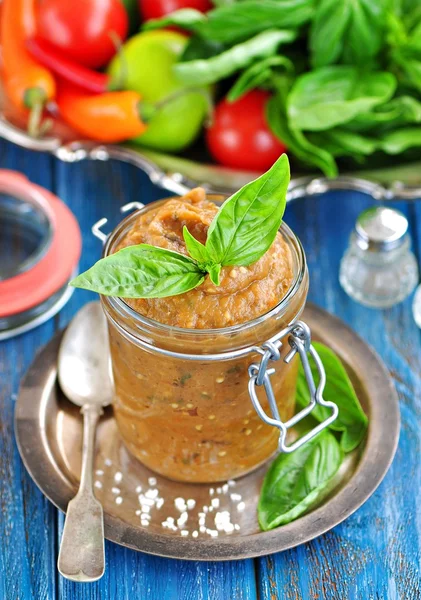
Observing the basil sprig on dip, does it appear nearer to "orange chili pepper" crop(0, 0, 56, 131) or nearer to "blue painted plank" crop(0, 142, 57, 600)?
"blue painted plank" crop(0, 142, 57, 600)

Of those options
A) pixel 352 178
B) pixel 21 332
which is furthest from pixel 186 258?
pixel 352 178

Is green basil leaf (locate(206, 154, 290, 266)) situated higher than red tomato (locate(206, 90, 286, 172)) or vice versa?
green basil leaf (locate(206, 154, 290, 266))

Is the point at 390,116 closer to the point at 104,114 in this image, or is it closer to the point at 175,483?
the point at 104,114

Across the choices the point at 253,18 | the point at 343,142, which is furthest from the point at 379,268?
the point at 253,18

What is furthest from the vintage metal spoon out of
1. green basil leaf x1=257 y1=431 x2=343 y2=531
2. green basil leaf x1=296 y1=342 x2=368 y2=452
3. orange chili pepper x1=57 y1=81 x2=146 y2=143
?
orange chili pepper x1=57 y1=81 x2=146 y2=143

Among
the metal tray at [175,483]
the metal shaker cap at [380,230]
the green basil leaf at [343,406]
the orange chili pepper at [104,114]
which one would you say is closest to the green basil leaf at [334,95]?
the metal shaker cap at [380,230]

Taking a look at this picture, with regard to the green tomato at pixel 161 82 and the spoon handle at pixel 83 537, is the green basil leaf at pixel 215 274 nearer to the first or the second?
the spoon handle at pixel 83 537
